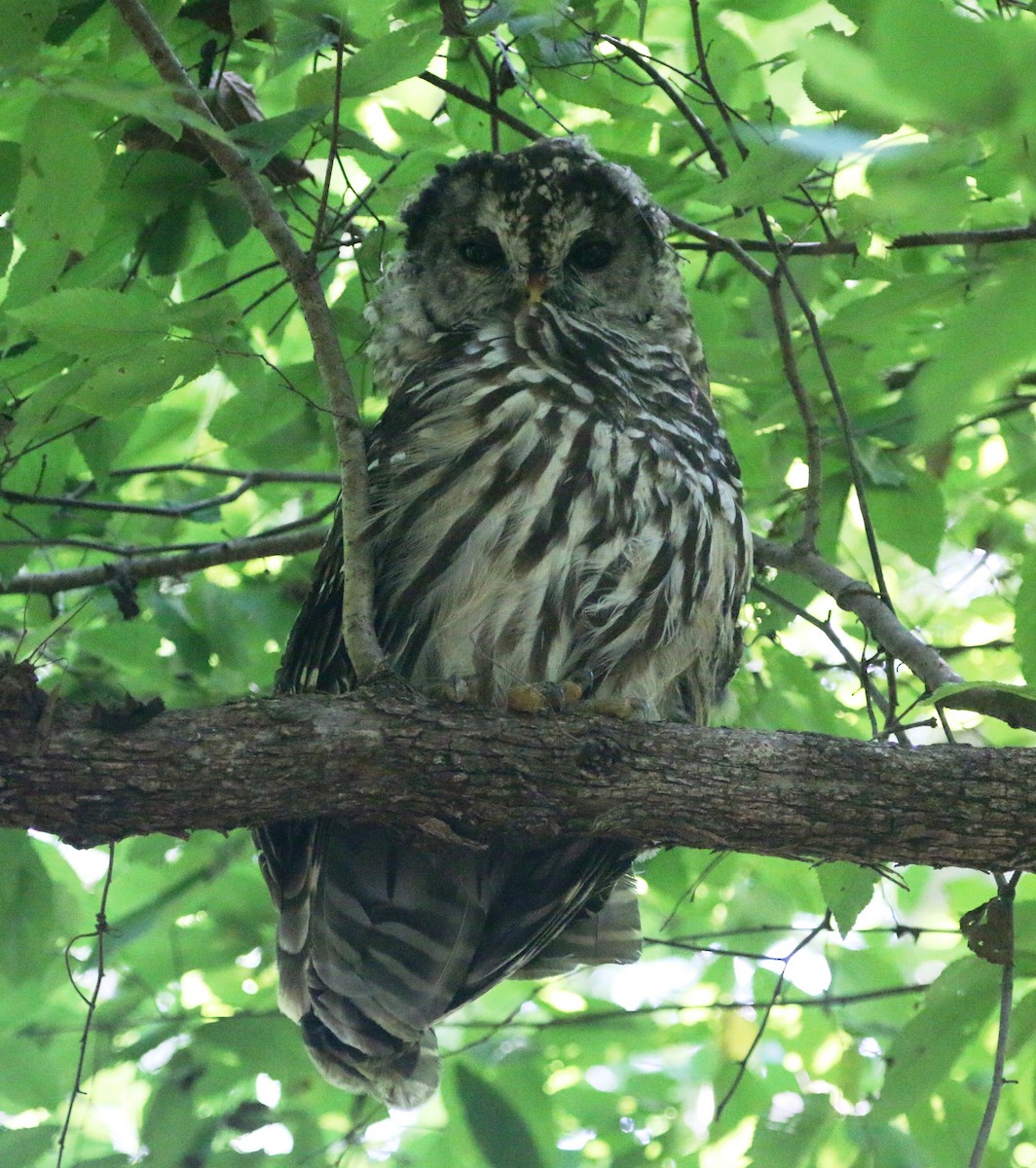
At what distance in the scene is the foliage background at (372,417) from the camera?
226 cm

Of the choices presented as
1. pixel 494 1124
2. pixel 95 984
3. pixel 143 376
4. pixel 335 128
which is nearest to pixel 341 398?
pixel 143 376

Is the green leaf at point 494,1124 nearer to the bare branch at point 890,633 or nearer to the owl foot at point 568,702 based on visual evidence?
the owl foot at point 568,702

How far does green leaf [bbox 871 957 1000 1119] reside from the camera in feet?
8.70

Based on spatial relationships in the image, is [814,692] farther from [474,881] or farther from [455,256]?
[455,256]

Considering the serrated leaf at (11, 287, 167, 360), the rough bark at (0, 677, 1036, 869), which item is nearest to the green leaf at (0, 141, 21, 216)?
the serrated leaf at (11, 287, 167, 360)

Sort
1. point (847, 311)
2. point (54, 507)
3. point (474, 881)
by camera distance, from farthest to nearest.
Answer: point (54, 507) < point (474, 881) < point (847, 311)

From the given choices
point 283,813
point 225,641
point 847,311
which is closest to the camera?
point 283,813

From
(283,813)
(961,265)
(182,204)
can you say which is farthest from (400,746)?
(961,265)

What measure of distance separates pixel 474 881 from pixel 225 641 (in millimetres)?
965

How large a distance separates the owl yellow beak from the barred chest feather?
17 centimetres

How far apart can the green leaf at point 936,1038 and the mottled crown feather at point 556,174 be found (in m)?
1.80

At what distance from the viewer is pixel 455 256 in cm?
330

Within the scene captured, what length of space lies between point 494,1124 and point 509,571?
1.33 m

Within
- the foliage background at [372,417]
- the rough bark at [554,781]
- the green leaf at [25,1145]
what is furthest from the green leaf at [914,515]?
the green leaf at [25,1145]
